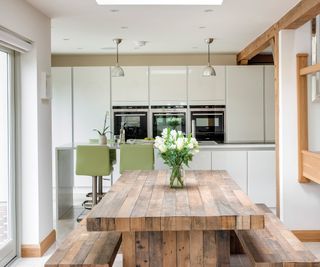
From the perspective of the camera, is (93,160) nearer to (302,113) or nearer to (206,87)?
(302,113)

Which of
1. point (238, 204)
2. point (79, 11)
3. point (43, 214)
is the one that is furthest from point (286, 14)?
point (43, 214)

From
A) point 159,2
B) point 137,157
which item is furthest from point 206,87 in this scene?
point 159,2

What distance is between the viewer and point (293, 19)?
4.93 meters

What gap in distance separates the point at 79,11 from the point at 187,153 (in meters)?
2.10

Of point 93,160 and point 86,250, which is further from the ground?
point 93,160

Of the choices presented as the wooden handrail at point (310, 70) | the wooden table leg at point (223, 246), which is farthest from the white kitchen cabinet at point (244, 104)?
the wooden table leg at point (223, 246)

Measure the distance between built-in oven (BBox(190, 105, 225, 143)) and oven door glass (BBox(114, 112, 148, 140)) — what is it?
0.84m

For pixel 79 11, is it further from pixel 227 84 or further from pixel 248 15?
pixel 227 84

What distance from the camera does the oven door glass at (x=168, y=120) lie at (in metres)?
8.57

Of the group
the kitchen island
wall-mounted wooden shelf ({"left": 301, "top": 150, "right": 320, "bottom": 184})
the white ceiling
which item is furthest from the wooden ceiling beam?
the kitchen island

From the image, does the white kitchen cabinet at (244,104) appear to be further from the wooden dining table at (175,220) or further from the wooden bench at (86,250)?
the wooden bench at (86,250)

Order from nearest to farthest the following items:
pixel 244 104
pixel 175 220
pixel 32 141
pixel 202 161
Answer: pixel 175 220 < pixel 32 141 < pixel 202 161 < pixel 244 104

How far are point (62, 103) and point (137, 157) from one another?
2.73 metres

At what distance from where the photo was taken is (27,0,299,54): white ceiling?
4.93 metres
